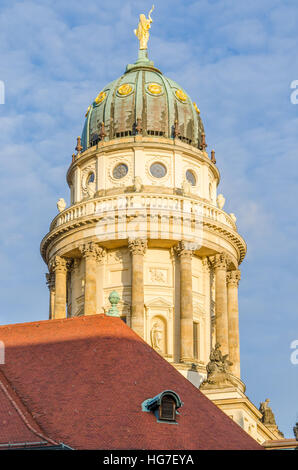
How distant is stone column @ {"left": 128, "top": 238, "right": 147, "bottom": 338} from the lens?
49625 millimetres

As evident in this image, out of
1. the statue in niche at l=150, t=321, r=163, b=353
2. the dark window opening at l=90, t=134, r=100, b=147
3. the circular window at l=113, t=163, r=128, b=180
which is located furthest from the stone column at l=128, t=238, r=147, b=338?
the dark window opening at l=90, t=134, r=100, b=147

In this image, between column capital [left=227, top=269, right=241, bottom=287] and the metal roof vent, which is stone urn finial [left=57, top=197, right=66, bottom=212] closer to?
column capital [left=227, top=269, right=241, bottom=287]

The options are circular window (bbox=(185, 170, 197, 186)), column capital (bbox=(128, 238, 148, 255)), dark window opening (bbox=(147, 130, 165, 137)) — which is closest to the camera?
column capital (bbox=(128, 238, 148, 255))

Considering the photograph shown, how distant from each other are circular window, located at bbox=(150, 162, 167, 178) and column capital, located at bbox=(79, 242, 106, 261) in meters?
5.48

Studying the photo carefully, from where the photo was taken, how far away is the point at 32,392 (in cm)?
2795

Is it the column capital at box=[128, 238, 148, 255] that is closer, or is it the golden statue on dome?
the column capital at box=[128, 238, 148, 255]

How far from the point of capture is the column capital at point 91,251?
51.7 meters

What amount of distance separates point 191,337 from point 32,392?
22.7 m

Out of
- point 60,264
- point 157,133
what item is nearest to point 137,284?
point 60,264

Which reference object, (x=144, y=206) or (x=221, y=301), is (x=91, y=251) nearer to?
(x=144, y=206)

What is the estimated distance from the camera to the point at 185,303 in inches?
1989

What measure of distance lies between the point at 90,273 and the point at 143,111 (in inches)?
420

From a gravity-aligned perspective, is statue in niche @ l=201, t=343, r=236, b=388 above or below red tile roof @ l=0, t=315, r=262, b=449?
above

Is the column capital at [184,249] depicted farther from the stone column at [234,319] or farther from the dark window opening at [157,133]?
the dark window opening at [157,133]
